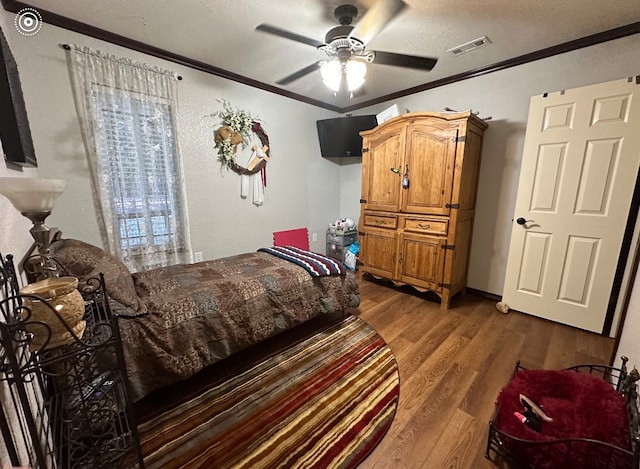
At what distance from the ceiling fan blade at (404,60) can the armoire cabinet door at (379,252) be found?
1.66m

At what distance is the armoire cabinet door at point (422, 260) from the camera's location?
269 cm

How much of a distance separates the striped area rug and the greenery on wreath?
2.17m

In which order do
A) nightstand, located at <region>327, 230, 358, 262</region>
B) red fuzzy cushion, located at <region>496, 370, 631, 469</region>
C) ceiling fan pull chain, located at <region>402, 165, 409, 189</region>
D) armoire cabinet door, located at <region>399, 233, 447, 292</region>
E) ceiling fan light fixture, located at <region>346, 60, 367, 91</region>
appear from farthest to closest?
nightstand, located at <region>327, 230, 358, 262</region>, ceiling fan pull chain, located at <region>402, 165, 409, 189</region>, armoire cabinet door, located at <region>399, 233, 447, 292</region>, ceiling fan light fixture, located at <region>346, 60, 367, 91</region>, red fuzzy cushion, located at <region>496, 370, 631, 469</region>

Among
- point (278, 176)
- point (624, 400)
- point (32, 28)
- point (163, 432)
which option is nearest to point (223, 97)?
point (278, 176)

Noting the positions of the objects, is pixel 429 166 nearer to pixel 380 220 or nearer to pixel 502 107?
pixel 380 220

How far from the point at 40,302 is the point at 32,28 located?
243 centimetres

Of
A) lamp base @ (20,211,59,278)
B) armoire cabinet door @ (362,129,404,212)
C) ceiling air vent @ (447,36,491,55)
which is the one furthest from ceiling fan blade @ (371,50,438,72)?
lamp base @ (20,211,59,278)

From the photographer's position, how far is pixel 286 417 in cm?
143

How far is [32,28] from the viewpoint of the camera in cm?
191

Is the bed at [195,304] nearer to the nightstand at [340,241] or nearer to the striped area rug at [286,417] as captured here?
the striped area rug at [286,417]

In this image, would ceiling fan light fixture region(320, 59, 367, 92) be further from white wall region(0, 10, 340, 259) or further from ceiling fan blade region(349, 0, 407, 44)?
white wall region(0, 10, 340, 259)

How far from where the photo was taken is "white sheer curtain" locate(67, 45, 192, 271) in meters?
2.12

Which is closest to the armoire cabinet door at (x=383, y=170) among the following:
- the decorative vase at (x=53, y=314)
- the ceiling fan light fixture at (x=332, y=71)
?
the ceiling fan light fixture at (x=332, y=71)

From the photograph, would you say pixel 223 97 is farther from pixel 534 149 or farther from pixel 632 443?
pixel 632 443
